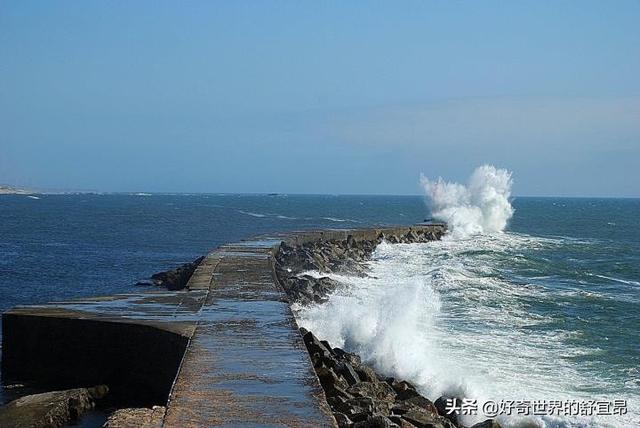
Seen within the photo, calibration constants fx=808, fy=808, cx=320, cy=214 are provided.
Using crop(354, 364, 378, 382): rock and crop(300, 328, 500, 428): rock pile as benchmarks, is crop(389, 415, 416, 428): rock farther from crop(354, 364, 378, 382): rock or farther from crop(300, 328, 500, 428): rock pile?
crop(354, 364, 378, 382): rock

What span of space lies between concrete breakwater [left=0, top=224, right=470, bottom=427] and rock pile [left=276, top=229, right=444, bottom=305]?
1390mm

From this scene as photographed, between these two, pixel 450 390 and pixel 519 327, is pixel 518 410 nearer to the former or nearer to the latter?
pixel 450 390

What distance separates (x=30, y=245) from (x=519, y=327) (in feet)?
76.3

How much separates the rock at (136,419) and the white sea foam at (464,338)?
370 cm

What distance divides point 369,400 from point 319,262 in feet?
46.8

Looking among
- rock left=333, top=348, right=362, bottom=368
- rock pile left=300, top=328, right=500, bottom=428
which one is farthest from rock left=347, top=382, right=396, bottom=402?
rock left=333, top=348, right=362, bottom=368

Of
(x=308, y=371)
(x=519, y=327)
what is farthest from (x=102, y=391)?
(x=519, y=327)

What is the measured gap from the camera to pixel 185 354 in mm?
7484

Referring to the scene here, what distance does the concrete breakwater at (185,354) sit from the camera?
229 inches

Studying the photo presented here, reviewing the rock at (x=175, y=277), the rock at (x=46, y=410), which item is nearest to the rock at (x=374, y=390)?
the rock at (x=46, y=410)

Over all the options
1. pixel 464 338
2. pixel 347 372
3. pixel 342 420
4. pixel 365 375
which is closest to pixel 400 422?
pixel 342 420

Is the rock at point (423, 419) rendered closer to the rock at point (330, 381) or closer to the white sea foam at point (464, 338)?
the rock at point (330, 381)

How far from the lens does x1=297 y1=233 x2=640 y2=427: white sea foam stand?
9984mm

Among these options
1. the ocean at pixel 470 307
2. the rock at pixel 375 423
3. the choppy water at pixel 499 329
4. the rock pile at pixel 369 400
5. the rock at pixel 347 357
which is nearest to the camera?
the rock at pixel 375 423
